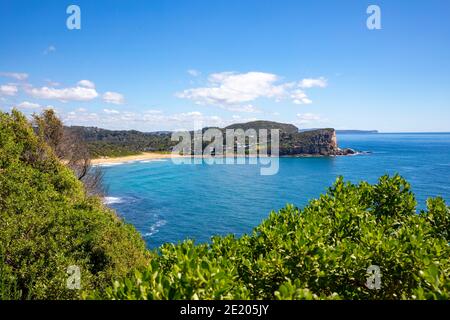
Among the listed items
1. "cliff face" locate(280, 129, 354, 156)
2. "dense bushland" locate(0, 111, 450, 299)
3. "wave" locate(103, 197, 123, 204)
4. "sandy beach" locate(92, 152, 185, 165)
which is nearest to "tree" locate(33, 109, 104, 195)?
"dense bushland" locate(0, 111, 450, 299)

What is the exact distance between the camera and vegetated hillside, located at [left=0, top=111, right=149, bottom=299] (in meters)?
13.5

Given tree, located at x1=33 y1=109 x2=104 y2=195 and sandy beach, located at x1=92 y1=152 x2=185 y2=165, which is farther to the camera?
sandy beach, located at x1=92 y1=152 x2=185 y2=165

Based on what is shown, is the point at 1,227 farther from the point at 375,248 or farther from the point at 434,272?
the point at 434,272

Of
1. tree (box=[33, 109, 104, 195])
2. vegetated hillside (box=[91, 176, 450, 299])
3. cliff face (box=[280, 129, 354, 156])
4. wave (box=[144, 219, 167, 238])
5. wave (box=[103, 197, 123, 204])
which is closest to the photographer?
vegetated hillside (box=[91, 176, 450, 299])

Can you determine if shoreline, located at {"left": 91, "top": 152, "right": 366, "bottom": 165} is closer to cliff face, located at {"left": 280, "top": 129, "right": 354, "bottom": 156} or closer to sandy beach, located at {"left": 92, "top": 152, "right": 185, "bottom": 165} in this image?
sandy beach, located at {"left": 92, "top": 152, "right": 185, "bottom": 165}

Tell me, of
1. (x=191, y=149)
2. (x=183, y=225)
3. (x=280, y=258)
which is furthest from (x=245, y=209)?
(x=191, y=149)

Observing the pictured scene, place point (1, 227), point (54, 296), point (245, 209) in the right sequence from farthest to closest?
point (245, 209) → point (1, 227) → point (54, 296)

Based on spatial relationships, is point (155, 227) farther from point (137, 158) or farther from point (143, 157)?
point (143, 157)

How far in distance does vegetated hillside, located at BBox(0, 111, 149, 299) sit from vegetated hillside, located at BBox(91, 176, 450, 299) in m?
5.61

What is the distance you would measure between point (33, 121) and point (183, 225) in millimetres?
28526

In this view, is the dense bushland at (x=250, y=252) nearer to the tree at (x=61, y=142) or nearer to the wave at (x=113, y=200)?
the tree at (x=61, y=142)

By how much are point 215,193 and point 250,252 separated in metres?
71.8
